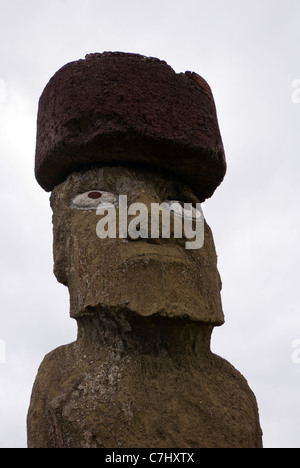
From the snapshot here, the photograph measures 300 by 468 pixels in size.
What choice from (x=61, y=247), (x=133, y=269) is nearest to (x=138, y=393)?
(x=133, y=269)

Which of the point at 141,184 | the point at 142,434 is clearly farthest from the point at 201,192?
the point at 142,434

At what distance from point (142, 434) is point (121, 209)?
1356 millimetres

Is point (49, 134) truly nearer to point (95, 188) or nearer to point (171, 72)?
point (95, 188)

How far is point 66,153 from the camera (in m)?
3.65

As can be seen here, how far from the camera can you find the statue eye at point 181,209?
369cm

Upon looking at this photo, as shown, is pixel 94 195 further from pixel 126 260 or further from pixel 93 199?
pixel 126 260

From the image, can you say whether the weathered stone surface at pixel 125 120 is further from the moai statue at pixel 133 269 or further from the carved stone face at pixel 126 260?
the carved stone face at pixel 126 260

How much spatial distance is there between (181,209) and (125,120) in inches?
28.6

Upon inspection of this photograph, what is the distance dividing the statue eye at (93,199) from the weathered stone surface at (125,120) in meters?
0.26

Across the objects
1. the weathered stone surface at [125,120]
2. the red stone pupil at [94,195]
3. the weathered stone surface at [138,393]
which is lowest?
the weathered stone surface at [138,393]

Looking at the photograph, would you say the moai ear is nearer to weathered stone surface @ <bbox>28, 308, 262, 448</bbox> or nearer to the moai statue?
the moai statue

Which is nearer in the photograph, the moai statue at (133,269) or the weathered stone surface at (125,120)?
the moai statue at (133,269)

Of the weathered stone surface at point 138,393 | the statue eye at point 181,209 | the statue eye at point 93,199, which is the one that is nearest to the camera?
the weathered stone surface at point 138,393

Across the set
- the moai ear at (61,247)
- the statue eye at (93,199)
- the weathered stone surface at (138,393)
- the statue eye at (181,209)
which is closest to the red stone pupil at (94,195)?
the statue eye at (93,199)
